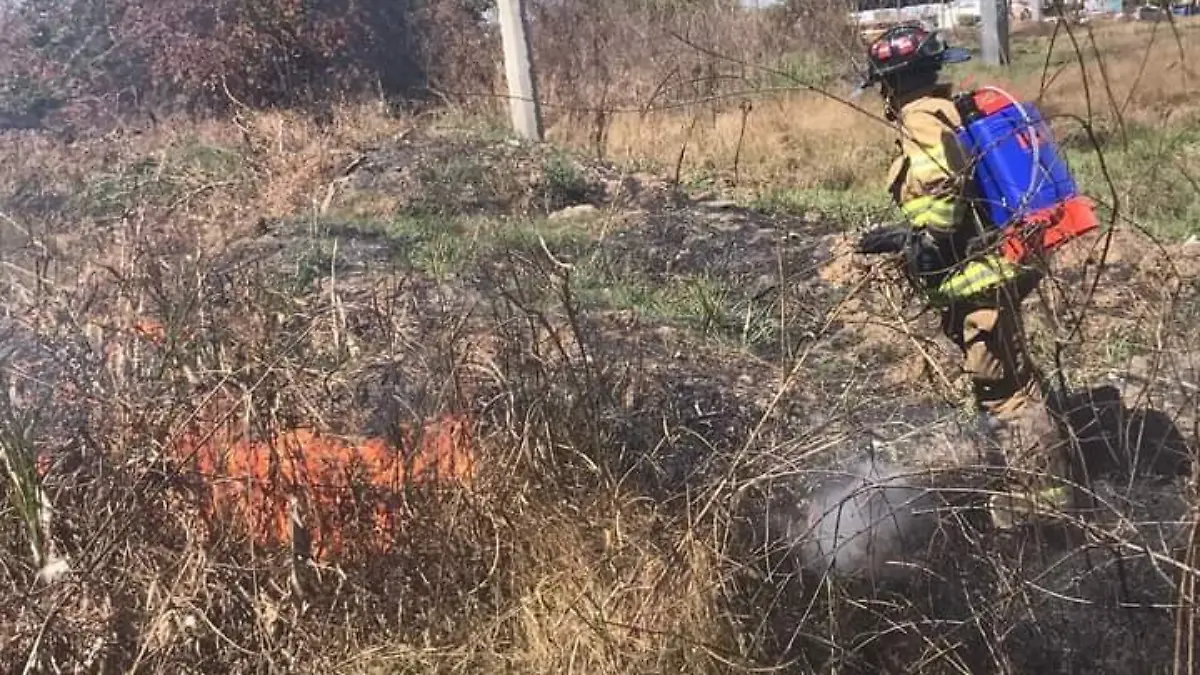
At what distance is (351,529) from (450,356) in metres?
0.52

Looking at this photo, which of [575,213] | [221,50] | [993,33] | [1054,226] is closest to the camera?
[1054,226]

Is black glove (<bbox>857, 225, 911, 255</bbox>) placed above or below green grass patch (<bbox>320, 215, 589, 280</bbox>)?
above

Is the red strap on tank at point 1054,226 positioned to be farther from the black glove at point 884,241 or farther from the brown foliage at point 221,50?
the brown foliage at point 221,50

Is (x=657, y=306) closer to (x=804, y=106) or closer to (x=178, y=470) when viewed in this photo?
(x=178, y=470)

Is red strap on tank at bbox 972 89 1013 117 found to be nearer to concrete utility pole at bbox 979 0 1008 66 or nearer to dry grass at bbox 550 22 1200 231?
dry grass at bbox 550 22 1200 231

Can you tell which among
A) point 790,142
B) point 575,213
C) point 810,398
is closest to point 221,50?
point 575,213

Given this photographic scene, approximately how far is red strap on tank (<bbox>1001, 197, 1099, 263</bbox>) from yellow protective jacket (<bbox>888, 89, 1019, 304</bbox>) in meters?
0.09

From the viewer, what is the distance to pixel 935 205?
3.63m

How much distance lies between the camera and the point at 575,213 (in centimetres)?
866

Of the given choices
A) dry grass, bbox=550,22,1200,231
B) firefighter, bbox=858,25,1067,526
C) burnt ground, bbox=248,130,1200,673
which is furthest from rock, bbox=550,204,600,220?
firefighter, bbox=858,25,1067,526

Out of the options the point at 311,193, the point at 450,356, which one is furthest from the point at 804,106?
the point at 450,356

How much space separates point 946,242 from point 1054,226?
0.40 metres

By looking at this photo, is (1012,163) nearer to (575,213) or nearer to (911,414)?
(911,414)

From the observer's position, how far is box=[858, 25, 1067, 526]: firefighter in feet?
11.8
